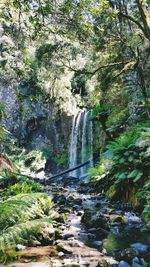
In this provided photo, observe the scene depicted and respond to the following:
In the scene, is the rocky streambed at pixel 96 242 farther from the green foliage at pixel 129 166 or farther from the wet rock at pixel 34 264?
the green foliage at pixel 129 166

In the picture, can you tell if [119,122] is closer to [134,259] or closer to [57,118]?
[134,259]

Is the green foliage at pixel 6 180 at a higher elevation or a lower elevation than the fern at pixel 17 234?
higher

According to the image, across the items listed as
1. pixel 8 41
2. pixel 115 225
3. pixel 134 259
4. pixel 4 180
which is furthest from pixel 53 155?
pixel 134 259

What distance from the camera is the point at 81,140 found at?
989 inches

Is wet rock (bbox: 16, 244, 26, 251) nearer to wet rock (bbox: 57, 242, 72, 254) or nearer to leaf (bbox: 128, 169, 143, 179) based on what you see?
wet rock (bbox: 57, 242, 72, 254)

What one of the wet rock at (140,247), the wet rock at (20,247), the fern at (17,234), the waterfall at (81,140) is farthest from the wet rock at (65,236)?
the waterfall at (81,140)

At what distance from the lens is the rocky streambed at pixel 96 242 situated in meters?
4.71

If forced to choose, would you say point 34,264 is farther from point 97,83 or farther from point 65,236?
point 97,83

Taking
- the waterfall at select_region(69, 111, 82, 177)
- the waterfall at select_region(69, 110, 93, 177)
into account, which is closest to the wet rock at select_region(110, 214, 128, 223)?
the waterfall at select_region(69, 110, 93, 177)

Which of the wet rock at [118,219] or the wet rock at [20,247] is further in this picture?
the wet rock at [118,219]

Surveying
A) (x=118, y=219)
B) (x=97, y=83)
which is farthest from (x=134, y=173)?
(x=97, y=83)

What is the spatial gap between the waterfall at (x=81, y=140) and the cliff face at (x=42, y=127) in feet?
2.69

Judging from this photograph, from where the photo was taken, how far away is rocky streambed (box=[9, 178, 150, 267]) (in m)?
4.71

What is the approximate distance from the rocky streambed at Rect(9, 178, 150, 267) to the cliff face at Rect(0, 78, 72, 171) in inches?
714
